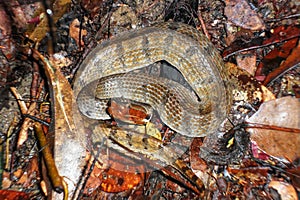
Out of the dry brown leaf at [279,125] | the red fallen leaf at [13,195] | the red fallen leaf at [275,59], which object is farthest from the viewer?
the red fallen leaf at [275,59]

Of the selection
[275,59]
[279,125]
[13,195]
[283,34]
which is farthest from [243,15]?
[13,195]

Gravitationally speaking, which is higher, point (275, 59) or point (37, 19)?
point (37, 19)

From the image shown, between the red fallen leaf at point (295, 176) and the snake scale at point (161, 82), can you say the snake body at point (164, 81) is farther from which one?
the red fallen leaf at point (295, 176)

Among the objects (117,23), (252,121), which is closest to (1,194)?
(117,23)

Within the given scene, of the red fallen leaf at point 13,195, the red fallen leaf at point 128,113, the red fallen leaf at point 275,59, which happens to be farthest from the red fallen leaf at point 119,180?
the red fallen leaf at point 275,59

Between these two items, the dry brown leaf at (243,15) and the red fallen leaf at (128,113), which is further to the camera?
the dry brown leaf at (243,15)

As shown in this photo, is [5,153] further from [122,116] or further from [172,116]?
[172,116]

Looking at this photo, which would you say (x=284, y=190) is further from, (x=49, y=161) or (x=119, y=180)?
(x=49, y=161)
